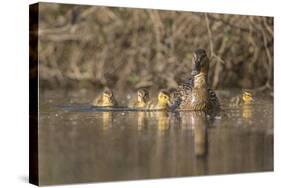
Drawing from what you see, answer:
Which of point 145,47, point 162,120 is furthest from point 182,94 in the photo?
point 145,47

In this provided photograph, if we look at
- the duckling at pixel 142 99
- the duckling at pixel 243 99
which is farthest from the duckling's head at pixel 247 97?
the duckling at pixel 142 99

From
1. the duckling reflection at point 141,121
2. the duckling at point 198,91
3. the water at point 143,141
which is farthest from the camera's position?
the duckling at point 198,91

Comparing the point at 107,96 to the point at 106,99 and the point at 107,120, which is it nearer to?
the point at 106,99

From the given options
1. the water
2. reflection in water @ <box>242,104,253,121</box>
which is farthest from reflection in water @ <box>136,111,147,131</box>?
reflection in water @ <box>242,104,253,121</box>

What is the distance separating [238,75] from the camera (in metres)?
8.66

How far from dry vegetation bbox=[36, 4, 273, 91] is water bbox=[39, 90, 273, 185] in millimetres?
239

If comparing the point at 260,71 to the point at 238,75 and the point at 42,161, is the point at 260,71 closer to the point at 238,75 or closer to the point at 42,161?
the point at 238,75

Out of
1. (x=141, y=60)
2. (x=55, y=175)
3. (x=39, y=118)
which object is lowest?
(x=55, y=175)

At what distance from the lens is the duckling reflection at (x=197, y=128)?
8.30 meters

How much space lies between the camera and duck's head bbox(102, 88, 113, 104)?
26.0 feet

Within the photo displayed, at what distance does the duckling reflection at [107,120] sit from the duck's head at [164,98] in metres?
0.55

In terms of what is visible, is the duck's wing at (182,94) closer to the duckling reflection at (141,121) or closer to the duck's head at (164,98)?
the duck's head at (164,98)

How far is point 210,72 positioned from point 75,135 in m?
1.63

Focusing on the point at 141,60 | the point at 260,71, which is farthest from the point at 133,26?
the point at 260,71
